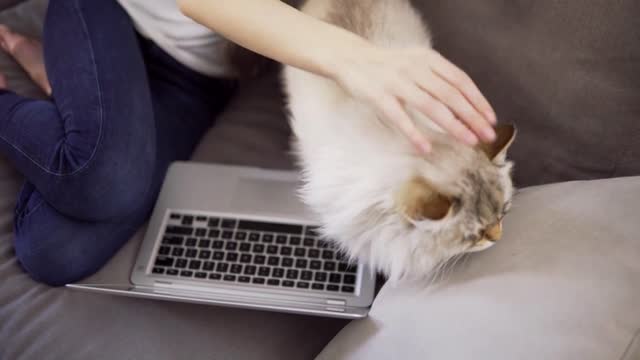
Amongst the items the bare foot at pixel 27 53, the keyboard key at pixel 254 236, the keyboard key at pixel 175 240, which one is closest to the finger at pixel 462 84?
the keyboard key at pixel 254 236

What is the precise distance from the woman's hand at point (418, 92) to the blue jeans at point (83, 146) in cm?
48

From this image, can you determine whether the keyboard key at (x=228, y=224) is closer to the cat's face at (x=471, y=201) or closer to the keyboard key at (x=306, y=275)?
the keyboard key at (x=306, y=275)

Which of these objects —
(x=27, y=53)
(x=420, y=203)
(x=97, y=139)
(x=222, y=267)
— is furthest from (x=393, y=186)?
(x=27, y=53)

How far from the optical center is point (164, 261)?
972 millimetres

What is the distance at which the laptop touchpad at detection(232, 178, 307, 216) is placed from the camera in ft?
3.31

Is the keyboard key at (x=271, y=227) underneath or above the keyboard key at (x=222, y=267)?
above

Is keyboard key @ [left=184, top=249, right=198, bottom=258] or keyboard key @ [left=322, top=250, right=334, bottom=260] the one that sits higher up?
keyboard key @ [left=322, top=250, right=334, bottom=260]

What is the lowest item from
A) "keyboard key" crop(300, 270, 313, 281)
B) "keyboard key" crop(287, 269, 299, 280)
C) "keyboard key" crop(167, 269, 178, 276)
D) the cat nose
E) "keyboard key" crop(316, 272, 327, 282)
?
"keyboard key" crop(167, 269, 178, 276)

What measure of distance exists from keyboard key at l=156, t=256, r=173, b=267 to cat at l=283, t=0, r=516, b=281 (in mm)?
278

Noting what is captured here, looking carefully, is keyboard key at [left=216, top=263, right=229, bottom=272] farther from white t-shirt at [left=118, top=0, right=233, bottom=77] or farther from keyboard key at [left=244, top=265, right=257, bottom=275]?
white t-shirt at [left=118, top=0, right=233, bottom=77]

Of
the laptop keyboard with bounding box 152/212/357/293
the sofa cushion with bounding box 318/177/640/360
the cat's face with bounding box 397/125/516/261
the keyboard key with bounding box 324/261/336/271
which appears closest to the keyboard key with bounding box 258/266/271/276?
the laptop keyboard with bounding box 152/212/357/293

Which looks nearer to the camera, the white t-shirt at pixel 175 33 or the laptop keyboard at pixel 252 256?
the laptop keyboard at pixel 252 256

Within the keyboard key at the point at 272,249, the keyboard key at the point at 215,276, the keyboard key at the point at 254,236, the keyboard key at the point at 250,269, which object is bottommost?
the keyboard key at the point at 215,276

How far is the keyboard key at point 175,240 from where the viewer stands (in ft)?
3.24
